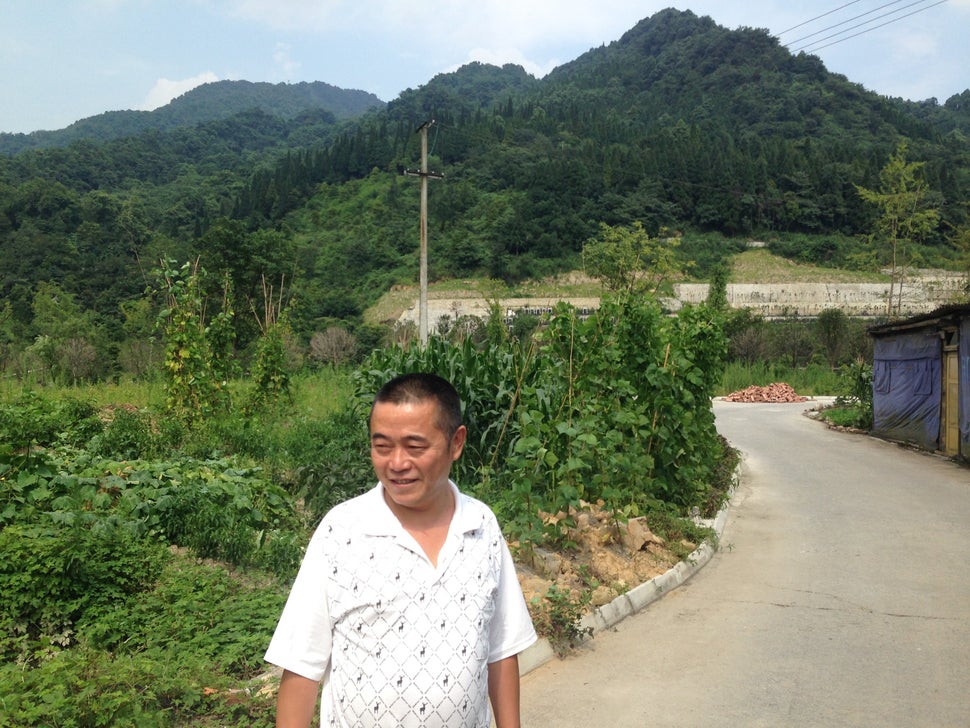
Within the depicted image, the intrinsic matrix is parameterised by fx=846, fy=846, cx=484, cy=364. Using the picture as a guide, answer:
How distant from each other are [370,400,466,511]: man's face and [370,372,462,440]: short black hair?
1 cm

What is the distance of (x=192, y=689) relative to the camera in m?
3.86

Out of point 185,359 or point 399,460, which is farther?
point 185,359

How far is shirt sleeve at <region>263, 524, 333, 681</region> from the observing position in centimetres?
210

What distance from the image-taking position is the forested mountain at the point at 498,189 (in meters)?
62.4

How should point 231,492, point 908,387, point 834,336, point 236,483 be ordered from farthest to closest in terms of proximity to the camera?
point 834,336
point 908,387
point 236,483
point 231,492

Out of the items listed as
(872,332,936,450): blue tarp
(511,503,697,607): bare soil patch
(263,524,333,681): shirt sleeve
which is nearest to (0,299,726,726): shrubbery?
(511,503,697,607): bare soil patch

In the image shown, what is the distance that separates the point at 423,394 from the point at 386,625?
1.93 ft

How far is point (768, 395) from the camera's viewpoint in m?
34.1

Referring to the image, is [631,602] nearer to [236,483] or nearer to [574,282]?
[236,483]

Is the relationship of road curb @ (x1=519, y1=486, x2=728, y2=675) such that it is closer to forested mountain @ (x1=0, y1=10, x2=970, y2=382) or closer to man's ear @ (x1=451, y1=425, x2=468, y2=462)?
man's ear @ (x1=451, y1=425, x2=468, y2=462)

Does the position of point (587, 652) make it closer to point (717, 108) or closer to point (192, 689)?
point (192, 689)

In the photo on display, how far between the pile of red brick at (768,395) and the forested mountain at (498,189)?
10.0 meters

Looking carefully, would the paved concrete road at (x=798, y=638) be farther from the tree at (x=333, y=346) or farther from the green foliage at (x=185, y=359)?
the tree at (x=333, y=346)

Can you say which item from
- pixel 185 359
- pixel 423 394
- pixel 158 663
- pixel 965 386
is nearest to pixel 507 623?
pixel 423 394
